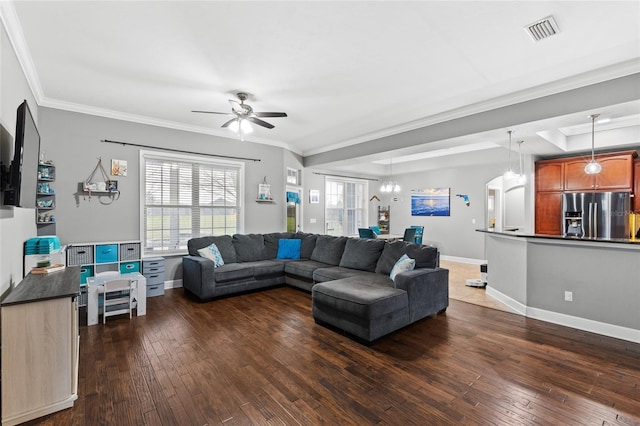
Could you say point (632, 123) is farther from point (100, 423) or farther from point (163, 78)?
point (100, 423)

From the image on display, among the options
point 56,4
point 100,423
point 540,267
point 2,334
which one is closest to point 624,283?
point 540,267

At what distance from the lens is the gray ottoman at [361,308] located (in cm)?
301

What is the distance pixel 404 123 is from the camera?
4.89 meters

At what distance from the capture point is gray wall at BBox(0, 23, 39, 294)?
2385 millimetres

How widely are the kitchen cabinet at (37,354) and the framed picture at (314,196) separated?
6.26m

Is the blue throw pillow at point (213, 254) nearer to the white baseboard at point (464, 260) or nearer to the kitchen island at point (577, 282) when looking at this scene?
the kitchen island at point (577, 282)

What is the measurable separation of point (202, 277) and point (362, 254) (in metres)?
2.43

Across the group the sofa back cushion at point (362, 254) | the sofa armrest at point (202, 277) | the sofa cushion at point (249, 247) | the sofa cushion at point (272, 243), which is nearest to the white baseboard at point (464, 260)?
the sofa back cushion at point (362, 254)

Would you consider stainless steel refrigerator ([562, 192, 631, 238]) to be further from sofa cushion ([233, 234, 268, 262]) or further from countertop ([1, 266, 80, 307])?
countertop ([1, 266, 80, 307])

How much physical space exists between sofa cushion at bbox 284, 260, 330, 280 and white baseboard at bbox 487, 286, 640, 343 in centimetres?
279

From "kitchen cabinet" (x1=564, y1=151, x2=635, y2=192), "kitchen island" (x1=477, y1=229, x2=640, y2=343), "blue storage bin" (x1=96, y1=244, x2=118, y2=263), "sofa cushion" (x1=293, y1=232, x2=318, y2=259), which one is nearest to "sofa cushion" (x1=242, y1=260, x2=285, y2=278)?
"sofa cushion" (x1=293, y1=232, x2=318, y2=259)

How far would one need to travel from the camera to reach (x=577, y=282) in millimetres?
3533

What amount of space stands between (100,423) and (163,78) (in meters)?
3.30

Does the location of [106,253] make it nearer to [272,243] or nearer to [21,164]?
[21,164]
